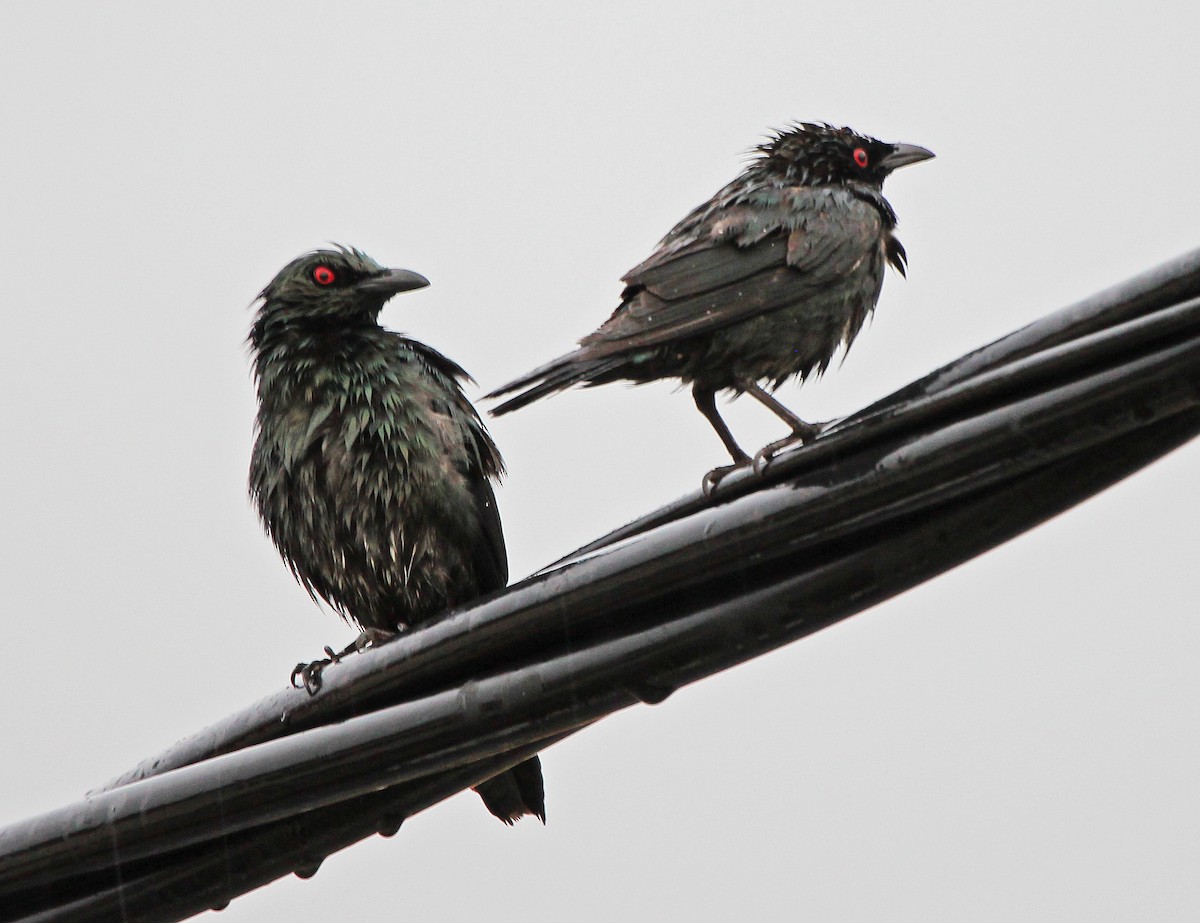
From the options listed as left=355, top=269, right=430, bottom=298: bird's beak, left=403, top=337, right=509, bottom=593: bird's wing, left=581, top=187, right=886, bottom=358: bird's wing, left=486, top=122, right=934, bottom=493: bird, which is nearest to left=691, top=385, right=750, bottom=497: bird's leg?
left=486, top=122, right=934, bottom=493: bird

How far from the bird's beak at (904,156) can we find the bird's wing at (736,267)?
68cm

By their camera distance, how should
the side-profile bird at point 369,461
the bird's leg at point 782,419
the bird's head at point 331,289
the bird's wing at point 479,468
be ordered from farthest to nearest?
the bird's head at point 331,289
the bird's wing at point 479,468
the side-profile bird at point 369,461
the bird's leg at point 782,419

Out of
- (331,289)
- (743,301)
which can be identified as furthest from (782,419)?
(331,289)

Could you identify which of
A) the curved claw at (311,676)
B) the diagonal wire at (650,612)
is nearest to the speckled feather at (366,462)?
the curved claw at (311,676)

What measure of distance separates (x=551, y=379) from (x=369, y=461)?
90 cm

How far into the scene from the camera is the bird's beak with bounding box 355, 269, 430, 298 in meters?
5.84

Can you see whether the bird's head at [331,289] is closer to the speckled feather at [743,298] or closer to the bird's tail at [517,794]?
the speckled feather at [743,298]

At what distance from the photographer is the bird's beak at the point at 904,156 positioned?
6.12 metres

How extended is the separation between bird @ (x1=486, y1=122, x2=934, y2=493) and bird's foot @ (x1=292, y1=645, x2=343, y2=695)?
2.98 ft

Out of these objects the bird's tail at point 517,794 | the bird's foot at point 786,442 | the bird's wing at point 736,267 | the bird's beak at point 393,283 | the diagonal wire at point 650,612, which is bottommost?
the diagonal wire at point 650,612

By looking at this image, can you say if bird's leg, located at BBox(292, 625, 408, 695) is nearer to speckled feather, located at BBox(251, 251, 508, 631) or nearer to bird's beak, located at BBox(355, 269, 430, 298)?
speckled feather, located at BBox(251, 251, 508, 631)

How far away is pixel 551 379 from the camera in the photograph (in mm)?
4809

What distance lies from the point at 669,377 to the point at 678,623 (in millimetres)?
2367

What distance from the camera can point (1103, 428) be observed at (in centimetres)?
250
